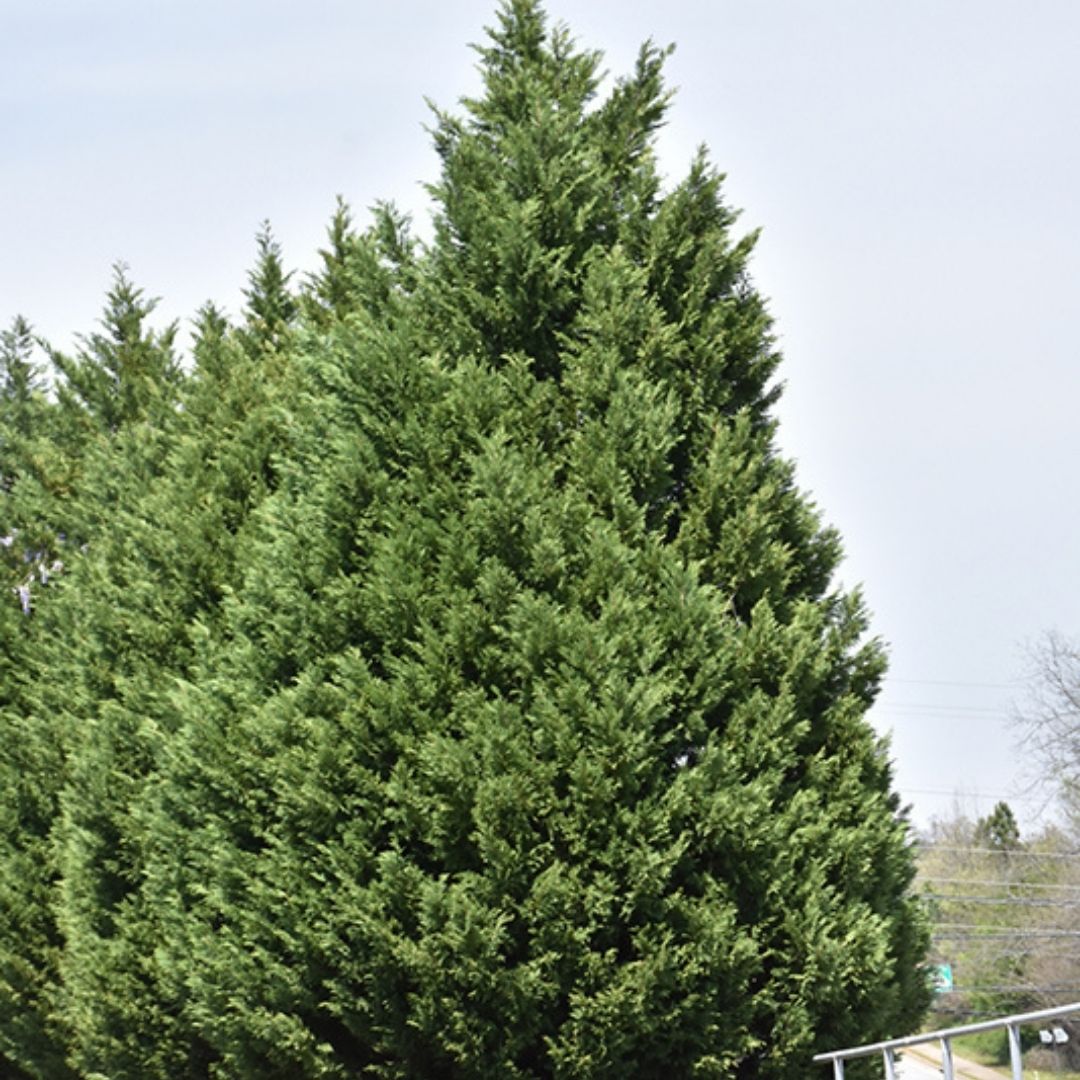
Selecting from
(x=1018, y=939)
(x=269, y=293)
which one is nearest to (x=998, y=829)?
(x=1018, y=939)

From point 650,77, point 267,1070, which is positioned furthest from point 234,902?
point 650,77

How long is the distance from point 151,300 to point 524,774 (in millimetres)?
11490

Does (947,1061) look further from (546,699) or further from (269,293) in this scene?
(269,293)

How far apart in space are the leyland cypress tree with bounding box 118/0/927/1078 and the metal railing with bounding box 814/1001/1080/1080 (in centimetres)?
22

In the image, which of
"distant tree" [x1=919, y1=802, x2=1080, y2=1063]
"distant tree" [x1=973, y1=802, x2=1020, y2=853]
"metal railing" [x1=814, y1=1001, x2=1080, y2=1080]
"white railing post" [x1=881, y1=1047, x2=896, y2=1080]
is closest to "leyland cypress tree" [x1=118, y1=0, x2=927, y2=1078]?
"metal railing" [x1=814, y1=1001, x2=1080, y2=1080]

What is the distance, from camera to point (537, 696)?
750cm

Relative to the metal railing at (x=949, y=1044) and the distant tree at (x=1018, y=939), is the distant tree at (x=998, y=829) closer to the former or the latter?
the distant tree at (x=1018, y=939)

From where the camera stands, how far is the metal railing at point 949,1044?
18.5ft

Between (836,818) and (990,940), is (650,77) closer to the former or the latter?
(836,818)

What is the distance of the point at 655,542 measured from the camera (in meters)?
7.92

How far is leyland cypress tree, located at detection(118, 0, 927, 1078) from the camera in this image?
737 centimetres

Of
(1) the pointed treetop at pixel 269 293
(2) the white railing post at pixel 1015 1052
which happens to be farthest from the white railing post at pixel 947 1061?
(1) the pointed treetop at pixel 269 293

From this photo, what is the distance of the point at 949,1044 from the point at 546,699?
2426 mm

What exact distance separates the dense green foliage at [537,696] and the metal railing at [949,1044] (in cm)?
24
